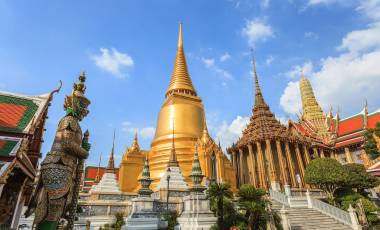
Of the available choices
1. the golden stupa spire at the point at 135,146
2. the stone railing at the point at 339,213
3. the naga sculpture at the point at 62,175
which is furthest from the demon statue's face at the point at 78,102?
the golden stupa spire at the point at 135,146

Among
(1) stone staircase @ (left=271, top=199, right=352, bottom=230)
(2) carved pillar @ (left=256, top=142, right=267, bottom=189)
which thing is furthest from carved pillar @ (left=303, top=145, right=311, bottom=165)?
(1) stone staircase @ (left=271, top=199, right=352, bottom=230)

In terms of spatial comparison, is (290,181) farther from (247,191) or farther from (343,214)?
(247,191)

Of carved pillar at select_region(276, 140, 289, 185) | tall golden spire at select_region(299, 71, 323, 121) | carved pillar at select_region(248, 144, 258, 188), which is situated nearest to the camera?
carved pillar at select_region(276, 140, 289, 185)

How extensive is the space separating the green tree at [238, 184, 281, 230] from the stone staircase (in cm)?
269

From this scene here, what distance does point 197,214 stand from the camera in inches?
414

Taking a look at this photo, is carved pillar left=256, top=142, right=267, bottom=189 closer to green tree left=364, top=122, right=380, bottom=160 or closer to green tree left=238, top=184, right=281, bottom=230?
green tree left=364, top=122, right=380, bottom=160

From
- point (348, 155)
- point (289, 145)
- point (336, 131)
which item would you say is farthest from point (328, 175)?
point (336, 131)

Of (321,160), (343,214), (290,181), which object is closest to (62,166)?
(343,214)

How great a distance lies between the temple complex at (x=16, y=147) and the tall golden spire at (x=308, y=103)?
117ft

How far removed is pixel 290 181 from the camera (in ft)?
80.2

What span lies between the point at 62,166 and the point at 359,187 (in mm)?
20550

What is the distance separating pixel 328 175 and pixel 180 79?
17848mm

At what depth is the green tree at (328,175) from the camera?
16.8 m

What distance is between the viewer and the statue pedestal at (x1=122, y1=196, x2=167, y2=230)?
35.6 ft
